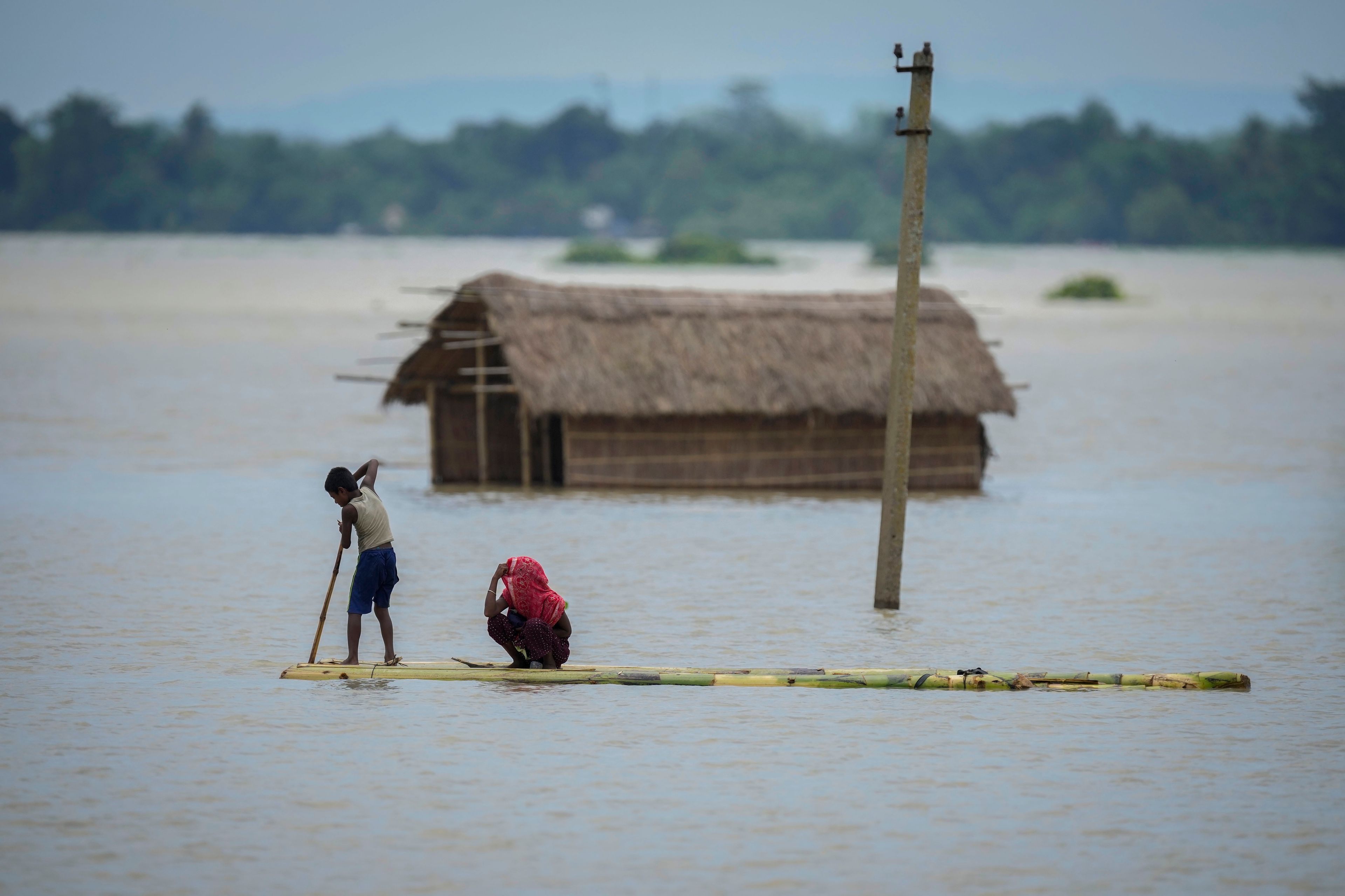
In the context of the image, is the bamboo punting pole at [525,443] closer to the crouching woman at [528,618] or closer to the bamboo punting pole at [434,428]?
the bamboo punting pole at [434,428]

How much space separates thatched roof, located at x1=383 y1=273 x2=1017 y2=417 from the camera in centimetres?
1977

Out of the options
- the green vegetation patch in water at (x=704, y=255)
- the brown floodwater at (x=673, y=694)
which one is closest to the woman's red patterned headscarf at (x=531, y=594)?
the brown floodwater at (x=673, y=694)

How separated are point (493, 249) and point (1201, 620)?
302ft

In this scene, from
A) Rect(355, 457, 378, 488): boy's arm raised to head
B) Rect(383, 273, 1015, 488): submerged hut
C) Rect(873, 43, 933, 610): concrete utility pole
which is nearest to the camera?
Rect(355, 457, 378, 488): boy's arm raised to head

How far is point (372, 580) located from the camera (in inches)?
391

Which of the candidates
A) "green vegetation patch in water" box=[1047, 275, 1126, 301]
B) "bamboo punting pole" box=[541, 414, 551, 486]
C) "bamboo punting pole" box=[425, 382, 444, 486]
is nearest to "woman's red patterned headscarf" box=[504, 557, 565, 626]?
"bamboo punting pole" box=[541, 414, 551, 486]

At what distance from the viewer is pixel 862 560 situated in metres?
15.7

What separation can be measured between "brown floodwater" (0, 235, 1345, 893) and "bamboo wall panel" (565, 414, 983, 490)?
1.71 ft

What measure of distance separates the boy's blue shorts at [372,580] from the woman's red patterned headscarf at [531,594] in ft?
2.20

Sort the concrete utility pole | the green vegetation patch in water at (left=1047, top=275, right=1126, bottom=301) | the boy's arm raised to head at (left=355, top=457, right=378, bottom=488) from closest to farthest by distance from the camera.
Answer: the boy's arm raised to head at (left=355, top=457, right=378, bottom=488)
the concrete utility pole
the green vegetation patch in water at (left=1047, top=275, right=1126, bottom=301)

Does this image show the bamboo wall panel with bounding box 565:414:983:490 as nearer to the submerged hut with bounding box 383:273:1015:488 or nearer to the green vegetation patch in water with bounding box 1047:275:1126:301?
the submerged hut with bounding box 383:273:1015:488

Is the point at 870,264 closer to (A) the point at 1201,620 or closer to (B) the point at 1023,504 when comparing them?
(B) the point at 1023,504

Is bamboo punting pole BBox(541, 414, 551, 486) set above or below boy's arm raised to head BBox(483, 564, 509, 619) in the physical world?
below

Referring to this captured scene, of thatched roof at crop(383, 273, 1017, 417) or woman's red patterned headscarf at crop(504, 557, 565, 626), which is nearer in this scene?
woman's red patterned headscarf at crop(504, 557, 565, 626)
